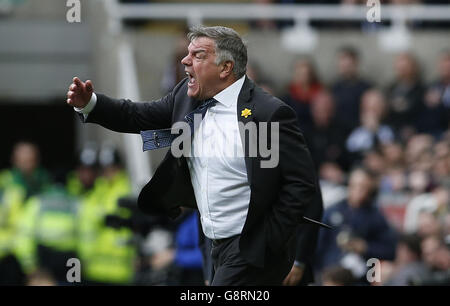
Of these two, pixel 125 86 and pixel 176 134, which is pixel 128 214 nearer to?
pixel 176 134

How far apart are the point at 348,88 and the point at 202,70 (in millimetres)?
6669

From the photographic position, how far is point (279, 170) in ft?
21.1

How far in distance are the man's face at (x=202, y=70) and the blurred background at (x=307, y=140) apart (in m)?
2.85

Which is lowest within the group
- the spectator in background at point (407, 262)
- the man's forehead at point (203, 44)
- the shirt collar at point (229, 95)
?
the spectator in background at point (407, 262)

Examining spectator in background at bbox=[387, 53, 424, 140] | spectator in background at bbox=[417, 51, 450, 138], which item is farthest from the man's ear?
spectator in background at bbox=[417, 51, 450, 138]

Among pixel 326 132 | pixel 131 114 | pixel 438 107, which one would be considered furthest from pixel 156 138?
pixel 438 107

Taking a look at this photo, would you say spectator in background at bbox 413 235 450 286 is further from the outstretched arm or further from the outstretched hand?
the outstretched hand

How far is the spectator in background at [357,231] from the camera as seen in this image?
10.3m

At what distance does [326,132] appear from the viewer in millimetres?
12539

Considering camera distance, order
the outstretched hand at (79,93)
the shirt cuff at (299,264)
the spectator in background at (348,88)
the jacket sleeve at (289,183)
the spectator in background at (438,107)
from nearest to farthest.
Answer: the jacket sleeve at (289,183) < the outstretched hand at (79,93) < the shirt cuff at (299,264) < the spectator in background at (438,107) < the spectator in background at (348,88)

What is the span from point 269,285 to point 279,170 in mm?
704

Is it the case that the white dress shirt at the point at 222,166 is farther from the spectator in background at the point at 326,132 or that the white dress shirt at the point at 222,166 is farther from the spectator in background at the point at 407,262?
the spectator in background at the point at 326,132

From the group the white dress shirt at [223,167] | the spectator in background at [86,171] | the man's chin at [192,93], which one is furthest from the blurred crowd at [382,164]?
the spectator in background at [86,171]
